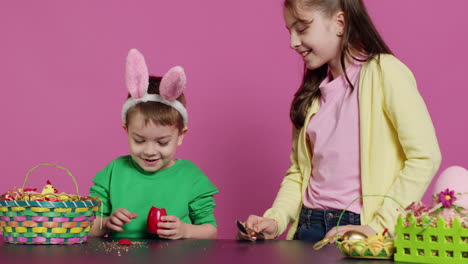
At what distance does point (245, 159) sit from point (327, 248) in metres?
1.58

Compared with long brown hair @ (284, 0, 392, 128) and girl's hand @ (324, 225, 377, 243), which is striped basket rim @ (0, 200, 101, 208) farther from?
long brown hair @ (284, 0, 392, 128)

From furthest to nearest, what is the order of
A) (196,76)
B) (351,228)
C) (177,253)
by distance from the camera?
(196,76)
(351,228)
(177,253)

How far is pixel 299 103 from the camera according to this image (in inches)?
90.4

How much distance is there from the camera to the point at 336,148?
211 centimetres

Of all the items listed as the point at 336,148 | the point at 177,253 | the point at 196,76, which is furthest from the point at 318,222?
the point at 196,76

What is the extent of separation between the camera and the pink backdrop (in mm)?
3170

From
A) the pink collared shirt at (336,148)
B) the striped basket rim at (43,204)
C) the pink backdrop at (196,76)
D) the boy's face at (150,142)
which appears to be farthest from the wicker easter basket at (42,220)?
the pink backdrop at (196,76)

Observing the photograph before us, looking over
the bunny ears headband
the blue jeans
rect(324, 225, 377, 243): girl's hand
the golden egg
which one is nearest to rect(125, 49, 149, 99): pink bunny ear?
the bunny ears headband

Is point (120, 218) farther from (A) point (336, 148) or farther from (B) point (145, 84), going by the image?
(A) point (336, 148)

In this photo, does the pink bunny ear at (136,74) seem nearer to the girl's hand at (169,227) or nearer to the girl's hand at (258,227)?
the girl's hand at (169,227)

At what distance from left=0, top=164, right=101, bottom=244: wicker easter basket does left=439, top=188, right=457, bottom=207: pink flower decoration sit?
0.80 m

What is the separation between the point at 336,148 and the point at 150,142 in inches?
21.3

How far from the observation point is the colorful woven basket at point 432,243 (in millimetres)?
1291

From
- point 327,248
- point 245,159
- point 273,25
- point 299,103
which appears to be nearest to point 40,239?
point 327,248
